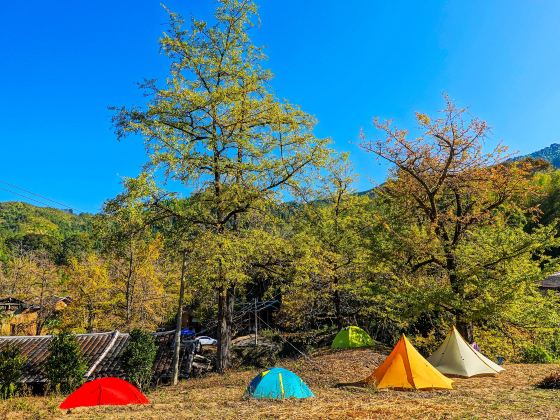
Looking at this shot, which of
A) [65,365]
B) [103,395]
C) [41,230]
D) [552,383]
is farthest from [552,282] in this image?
[41,230]

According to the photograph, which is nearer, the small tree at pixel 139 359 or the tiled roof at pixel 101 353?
the small tree at pixel 139 359

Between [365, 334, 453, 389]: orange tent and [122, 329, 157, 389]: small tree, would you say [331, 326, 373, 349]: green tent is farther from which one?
[122, 329, 157, 389]: small tree

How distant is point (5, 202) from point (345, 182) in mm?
152901

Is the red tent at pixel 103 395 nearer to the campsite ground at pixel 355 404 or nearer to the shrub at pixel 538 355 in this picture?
the campsite ground at pixel 355 404

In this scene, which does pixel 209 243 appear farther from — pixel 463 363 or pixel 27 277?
pixel 27 277

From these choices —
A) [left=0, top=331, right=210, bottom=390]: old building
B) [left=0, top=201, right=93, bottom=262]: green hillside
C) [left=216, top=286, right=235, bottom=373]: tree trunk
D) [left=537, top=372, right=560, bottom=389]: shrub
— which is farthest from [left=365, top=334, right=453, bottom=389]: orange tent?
[left=0, top=201, right=93, bottom=262]: green hillside

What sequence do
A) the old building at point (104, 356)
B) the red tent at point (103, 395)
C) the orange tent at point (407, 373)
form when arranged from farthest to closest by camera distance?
the old building at point (104, 356)
the orange tent at point (407, 373)
the red tent at point (103, 395)

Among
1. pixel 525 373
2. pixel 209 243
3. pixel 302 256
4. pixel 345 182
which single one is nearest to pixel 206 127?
pixel 209 243

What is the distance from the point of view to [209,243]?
1427 centimetres

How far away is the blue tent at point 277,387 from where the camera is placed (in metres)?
9.91

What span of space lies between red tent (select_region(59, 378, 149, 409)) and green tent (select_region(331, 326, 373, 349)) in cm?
1001

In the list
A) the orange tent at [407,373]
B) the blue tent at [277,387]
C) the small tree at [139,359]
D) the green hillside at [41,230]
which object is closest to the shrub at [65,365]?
the small tree at [139,359]

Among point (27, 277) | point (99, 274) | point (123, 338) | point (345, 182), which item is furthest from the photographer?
point (27, 277)

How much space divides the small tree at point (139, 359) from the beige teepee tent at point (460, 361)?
11.0m
